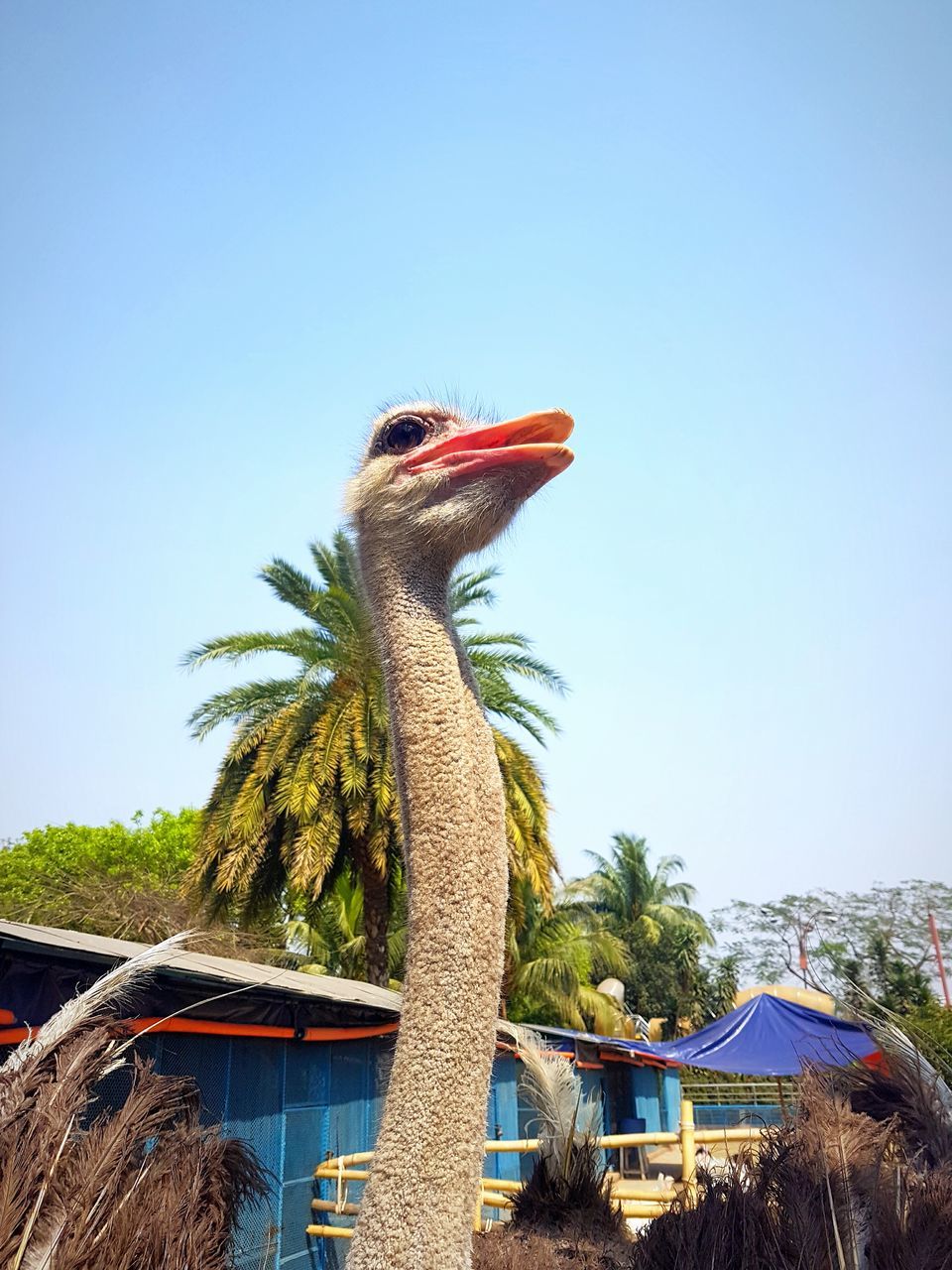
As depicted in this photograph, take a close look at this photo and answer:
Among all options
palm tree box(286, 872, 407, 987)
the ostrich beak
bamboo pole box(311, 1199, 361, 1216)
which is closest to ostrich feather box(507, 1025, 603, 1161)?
bamboo pole box(311, 1199, 361, 1216)

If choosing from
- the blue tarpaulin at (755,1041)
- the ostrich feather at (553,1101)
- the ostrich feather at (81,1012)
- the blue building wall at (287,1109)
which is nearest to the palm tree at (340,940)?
the blue tarpaulin at (755,1041)

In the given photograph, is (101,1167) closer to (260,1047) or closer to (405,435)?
(405,435)

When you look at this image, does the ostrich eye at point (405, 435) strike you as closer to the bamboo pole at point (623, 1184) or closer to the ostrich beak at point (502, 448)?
the ostrich beak at point (502, 448)

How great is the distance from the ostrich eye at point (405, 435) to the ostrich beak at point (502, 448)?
0.21ft

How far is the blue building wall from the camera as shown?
6320 millimetres

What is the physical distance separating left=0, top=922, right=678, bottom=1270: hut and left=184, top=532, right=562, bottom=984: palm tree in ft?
10.6

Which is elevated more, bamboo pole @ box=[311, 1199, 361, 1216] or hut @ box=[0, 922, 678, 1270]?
hut @ box=[0, 922, 678, 1270]

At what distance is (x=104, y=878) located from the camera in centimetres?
2397

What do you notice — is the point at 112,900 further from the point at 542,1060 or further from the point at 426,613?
the point at 426,613

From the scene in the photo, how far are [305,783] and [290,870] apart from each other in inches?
45.5

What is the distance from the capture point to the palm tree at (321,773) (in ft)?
43.7

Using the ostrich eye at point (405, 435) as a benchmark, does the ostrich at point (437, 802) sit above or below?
below

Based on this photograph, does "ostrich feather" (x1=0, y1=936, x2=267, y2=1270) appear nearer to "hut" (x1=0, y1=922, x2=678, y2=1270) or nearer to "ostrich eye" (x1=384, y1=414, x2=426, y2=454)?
"hut" (x1=0, y1=922, x2=678, y2=1270)

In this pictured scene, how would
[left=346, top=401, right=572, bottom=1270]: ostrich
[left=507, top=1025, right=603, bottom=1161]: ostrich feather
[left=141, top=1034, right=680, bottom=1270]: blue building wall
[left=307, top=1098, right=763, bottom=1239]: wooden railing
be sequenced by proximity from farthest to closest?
1. [left=141, top=1034, right=680, bottom=1270]: blue building wall
2. [left=307, top=1098, right=763, bottom=1239]: wooden railing
3. [left=507, top=1025, right=603, bottom=1161]: ostrich feather
4. [left=346, top=401, right=572, bottom=1270]: ostrich
